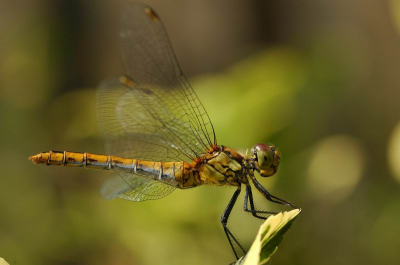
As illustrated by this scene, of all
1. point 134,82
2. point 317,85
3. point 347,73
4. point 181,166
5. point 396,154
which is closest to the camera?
point 396,154

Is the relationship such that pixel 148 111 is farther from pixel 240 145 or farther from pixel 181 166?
pixel 240 145

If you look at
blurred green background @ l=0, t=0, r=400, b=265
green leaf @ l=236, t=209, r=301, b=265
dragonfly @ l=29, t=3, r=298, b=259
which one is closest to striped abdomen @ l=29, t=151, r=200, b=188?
dragonfly @ l=29, t=3, r=298, b=259

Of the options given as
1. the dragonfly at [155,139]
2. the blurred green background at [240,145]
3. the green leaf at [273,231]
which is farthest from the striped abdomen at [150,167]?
the green leaf at [273,231]

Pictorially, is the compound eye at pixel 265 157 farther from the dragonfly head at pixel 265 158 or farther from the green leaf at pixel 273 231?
the green leaf at pixel 273 231

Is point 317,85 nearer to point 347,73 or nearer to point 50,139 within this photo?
point 347,73

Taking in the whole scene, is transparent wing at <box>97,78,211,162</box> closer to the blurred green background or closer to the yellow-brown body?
the yellow-brown body

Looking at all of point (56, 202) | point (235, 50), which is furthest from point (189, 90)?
point (235, 50)
